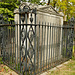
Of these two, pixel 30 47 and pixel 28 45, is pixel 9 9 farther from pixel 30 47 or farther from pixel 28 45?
pixel 30 47

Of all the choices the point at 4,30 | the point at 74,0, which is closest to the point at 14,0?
the point at 4,30

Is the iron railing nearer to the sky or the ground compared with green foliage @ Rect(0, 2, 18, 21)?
nearer to the ground

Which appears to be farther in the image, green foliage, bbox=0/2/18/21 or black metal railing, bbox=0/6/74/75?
green foliage, bbox=0/2/18/21

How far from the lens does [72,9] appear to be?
13625 millimetres

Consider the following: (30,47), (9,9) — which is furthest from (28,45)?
(9,9)

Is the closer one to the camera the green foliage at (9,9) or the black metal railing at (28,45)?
the black metal railing at (28,45)

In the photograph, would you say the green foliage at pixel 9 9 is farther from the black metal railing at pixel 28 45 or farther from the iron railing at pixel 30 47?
the iron railing at pixel 30 47

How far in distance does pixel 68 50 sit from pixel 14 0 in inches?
193

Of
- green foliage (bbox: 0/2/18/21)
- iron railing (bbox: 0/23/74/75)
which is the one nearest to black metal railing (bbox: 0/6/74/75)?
iron railing (bbox: 0/23/74/75)

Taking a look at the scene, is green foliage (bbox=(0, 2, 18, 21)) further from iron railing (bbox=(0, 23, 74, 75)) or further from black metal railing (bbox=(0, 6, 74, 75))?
iron railing (bbox=(0, 23, 74, 75))

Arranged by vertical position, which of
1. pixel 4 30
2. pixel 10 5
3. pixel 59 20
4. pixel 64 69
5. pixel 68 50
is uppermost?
pixel 10 5

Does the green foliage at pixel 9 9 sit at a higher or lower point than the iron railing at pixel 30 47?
higher

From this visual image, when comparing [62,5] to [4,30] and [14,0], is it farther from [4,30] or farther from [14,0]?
[4,30]

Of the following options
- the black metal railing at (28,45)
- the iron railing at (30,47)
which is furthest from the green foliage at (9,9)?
the iron railing at (30,47)
